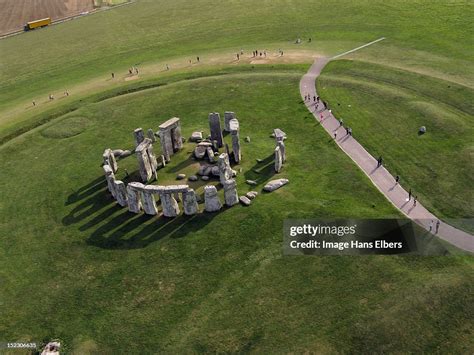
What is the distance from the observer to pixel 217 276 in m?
40.2

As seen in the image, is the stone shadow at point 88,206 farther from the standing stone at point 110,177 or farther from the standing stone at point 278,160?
the standing stone at point 278,160

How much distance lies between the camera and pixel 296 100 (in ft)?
233

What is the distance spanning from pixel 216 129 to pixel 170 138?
627 cm

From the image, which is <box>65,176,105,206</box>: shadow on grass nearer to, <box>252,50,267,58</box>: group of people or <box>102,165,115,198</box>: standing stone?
<box>102,165,115,198</box>: standing stone

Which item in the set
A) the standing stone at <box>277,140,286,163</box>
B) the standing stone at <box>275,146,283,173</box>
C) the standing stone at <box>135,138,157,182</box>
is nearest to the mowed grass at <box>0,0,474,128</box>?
the standing stone at <box>277,140,286,163</box>

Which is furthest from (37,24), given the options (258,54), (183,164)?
(183,164)

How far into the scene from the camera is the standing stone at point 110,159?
54875 millimetres

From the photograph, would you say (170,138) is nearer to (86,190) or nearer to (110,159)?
(110,159)

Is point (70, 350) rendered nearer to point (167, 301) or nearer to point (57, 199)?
point (167, 301)

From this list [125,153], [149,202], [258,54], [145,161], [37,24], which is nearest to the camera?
[149,202]

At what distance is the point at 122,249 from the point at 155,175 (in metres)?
12.3

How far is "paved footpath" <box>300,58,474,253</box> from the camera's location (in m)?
41.4

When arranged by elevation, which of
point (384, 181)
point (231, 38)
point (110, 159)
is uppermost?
point (231, 38)

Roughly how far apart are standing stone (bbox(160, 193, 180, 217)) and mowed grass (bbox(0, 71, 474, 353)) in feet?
2.77
